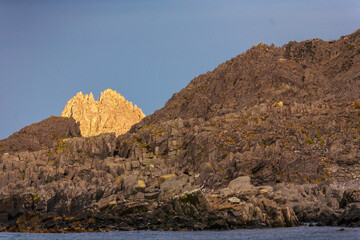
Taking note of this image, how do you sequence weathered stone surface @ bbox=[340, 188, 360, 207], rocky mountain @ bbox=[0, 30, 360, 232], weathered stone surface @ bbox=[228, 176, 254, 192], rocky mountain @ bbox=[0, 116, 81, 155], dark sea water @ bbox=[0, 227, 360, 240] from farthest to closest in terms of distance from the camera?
rocky mountain @ bbox=[0, 116, 81, 155] → weathered stone surface @ bbox=[228, 176, 254, 192] → rocky mountain @ bbox=[0, 30, 360, 232] → weathered stone surface @ bbox=[340, 188, 360, 207] → dark sea water @ bbox=[0, 227, 360, 240]

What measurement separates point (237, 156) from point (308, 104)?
37520mm

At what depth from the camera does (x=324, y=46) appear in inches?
7028

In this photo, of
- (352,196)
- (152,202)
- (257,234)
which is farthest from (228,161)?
(257,234)

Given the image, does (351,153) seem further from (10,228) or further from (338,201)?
(10,228)

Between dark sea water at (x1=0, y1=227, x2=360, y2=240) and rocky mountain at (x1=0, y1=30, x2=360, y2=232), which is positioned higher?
rocky mountain at (x1=0, y1=30, x2=360, y2=232)

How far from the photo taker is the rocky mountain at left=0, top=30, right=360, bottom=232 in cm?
8262

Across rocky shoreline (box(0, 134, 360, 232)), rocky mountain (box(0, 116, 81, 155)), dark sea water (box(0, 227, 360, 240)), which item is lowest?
dark sea water (box(0, 227, 360, 240))

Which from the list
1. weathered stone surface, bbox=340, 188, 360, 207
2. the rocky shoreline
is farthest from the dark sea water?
weathered stone surface, bbox=340, 188, 360, 207

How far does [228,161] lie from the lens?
116 m

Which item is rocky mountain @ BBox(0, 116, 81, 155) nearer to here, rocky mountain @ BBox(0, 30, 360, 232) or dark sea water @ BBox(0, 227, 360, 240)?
rocky mountain @ BBox(0, 30, 360, 232)

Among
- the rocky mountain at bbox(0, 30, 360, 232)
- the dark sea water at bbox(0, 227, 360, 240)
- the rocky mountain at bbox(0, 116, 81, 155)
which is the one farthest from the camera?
the rocky mountain at bbox(0, 116, 81, 155)

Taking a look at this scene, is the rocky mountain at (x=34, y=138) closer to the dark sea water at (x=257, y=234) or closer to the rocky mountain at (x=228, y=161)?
the rocky mountain at (x=228, y=161)

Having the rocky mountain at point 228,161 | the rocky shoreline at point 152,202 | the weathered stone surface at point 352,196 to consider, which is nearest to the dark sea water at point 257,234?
the rocky shoreline at point 152,202

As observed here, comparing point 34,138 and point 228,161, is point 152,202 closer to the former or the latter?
point 228,161
